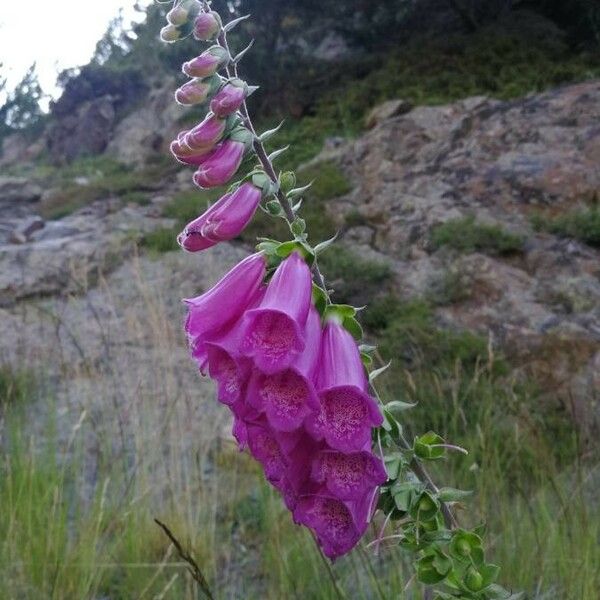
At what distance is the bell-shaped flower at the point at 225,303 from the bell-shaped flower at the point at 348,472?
9.2 inches

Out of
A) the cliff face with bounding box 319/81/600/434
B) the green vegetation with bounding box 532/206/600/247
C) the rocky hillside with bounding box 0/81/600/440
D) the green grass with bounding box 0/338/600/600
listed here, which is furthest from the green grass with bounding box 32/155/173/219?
the green grass with bounding box 0/338/600/600

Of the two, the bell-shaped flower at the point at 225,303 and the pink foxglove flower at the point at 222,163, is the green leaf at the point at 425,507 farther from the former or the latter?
the pink foxglove flower at the point at 222,163

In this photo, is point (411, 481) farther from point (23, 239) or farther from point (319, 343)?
point (23, 239)

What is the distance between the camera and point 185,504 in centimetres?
327

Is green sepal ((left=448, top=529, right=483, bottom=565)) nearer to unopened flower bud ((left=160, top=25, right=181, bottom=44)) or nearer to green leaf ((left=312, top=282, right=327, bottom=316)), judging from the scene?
green leaf ((left=312, top=282, right=327, bottom=316))

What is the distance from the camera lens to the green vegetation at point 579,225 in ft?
19.8

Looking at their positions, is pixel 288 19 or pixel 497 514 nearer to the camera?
pixel 497 514

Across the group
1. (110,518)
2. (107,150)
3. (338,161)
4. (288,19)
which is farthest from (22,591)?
(107,150)

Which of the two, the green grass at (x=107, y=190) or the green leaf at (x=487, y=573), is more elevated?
the green grass at (x=107, y=190)

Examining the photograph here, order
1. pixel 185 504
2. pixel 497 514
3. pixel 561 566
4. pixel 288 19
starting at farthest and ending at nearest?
pixel 288 19 → pixel 185 504 → pixel 497 514 → pixel 561 566

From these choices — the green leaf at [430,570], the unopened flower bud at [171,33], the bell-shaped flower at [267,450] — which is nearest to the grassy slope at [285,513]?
the green leaf at [430,570]

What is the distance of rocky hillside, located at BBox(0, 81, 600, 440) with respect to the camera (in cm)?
529

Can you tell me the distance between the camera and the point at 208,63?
1.15m

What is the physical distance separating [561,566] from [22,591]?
173 centimetres
